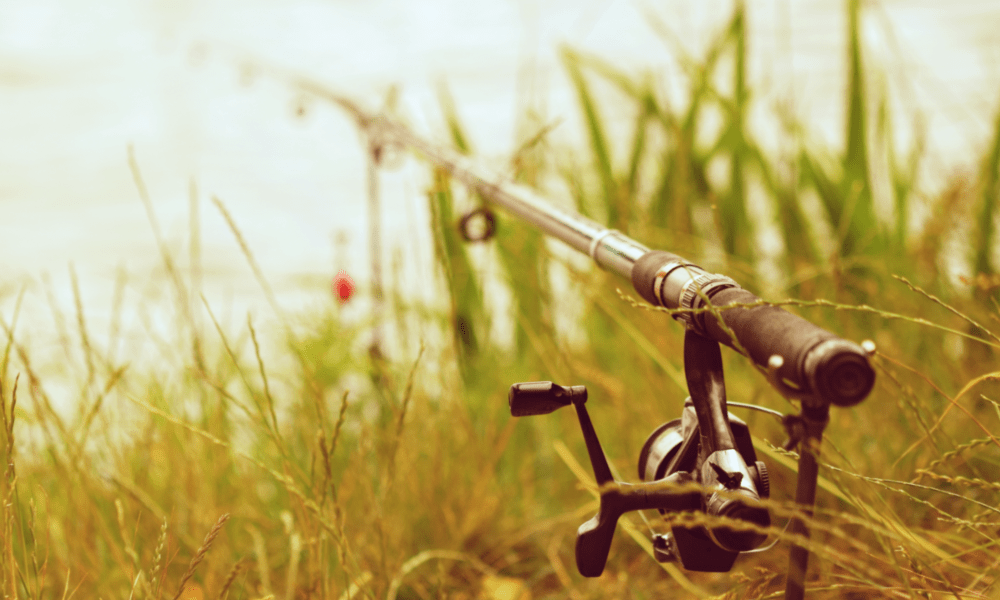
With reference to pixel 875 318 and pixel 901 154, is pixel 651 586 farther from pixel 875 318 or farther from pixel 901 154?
pixel 901 154

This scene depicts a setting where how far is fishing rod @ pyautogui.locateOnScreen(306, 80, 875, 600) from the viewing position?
255mm

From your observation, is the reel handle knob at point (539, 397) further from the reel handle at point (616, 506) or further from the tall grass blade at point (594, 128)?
the tall grass blade at point (594, 128)

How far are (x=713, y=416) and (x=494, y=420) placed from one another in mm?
658

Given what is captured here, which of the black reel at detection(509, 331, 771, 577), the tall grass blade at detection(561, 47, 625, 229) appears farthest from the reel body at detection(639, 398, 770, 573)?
the tall grass blade at detection(561, 47, 625, 229)

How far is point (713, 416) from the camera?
13.3 inches

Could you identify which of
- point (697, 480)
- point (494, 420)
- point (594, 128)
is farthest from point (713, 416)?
point (594, 128)

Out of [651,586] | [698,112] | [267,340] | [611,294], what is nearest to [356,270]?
[267,340]

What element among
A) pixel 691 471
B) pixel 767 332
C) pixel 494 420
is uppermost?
pixel 767 332

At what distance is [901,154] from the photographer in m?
1.79

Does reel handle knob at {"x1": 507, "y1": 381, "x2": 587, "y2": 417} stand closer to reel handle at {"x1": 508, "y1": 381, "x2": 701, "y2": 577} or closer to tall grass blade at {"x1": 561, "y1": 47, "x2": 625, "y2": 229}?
reel handle at {"x1": 508, "y1": 381, "x2": 701, "y2": 577}

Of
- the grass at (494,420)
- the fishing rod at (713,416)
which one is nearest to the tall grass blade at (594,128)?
the grass at (494,420)

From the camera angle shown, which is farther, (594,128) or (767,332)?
(594,128)

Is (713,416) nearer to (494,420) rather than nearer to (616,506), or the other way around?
(616,506)

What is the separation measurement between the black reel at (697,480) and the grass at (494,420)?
0.08 ft
